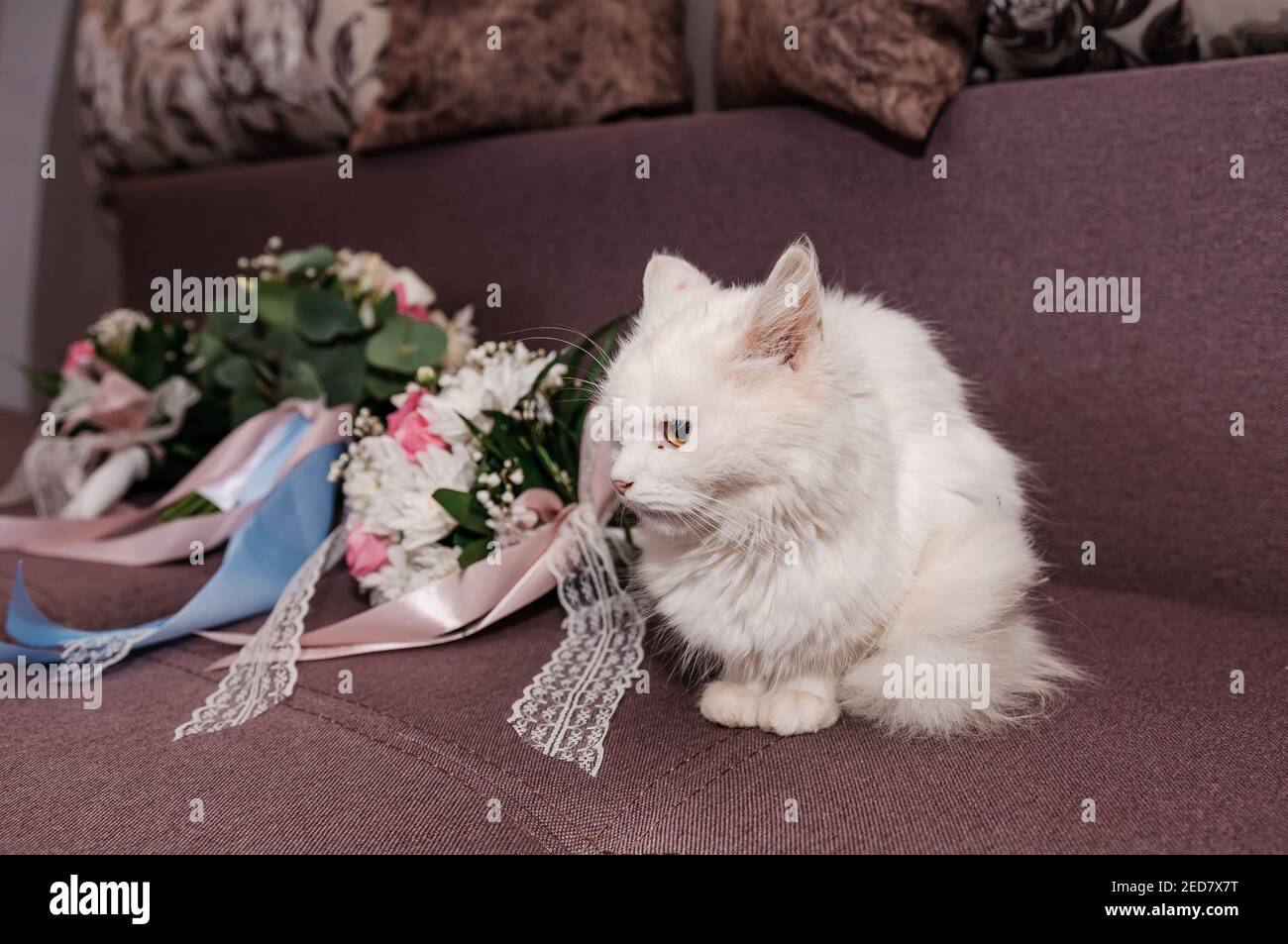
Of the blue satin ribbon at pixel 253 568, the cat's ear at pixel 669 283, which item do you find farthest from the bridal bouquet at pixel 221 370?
the cat's ear at pixel 669 283

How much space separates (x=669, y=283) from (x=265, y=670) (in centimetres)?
59

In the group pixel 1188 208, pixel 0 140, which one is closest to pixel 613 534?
pixel 1188 208

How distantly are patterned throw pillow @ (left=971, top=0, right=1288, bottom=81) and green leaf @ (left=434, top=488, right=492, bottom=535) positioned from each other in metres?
0.89

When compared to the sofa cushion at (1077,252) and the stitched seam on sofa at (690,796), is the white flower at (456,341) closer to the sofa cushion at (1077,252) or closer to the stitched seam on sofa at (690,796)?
the sofa cushion at (1077,252)

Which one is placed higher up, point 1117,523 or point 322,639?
point 1117,523

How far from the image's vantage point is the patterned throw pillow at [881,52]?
1091mm

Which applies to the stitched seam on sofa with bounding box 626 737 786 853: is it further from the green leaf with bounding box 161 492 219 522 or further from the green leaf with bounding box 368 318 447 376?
the green leaf with bounding box 161 492 219 522

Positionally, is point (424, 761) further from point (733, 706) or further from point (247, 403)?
point (247, 403)

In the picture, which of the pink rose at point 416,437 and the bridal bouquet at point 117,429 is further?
the bridal bouquet at point 117,429

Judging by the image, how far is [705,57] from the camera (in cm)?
159

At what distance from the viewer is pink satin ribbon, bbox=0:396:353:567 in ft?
3.96

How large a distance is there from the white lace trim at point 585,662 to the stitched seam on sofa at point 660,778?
5 cm

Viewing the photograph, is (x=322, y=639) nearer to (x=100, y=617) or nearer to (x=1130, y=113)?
(x=100, y=617)

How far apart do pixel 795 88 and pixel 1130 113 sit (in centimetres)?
41
